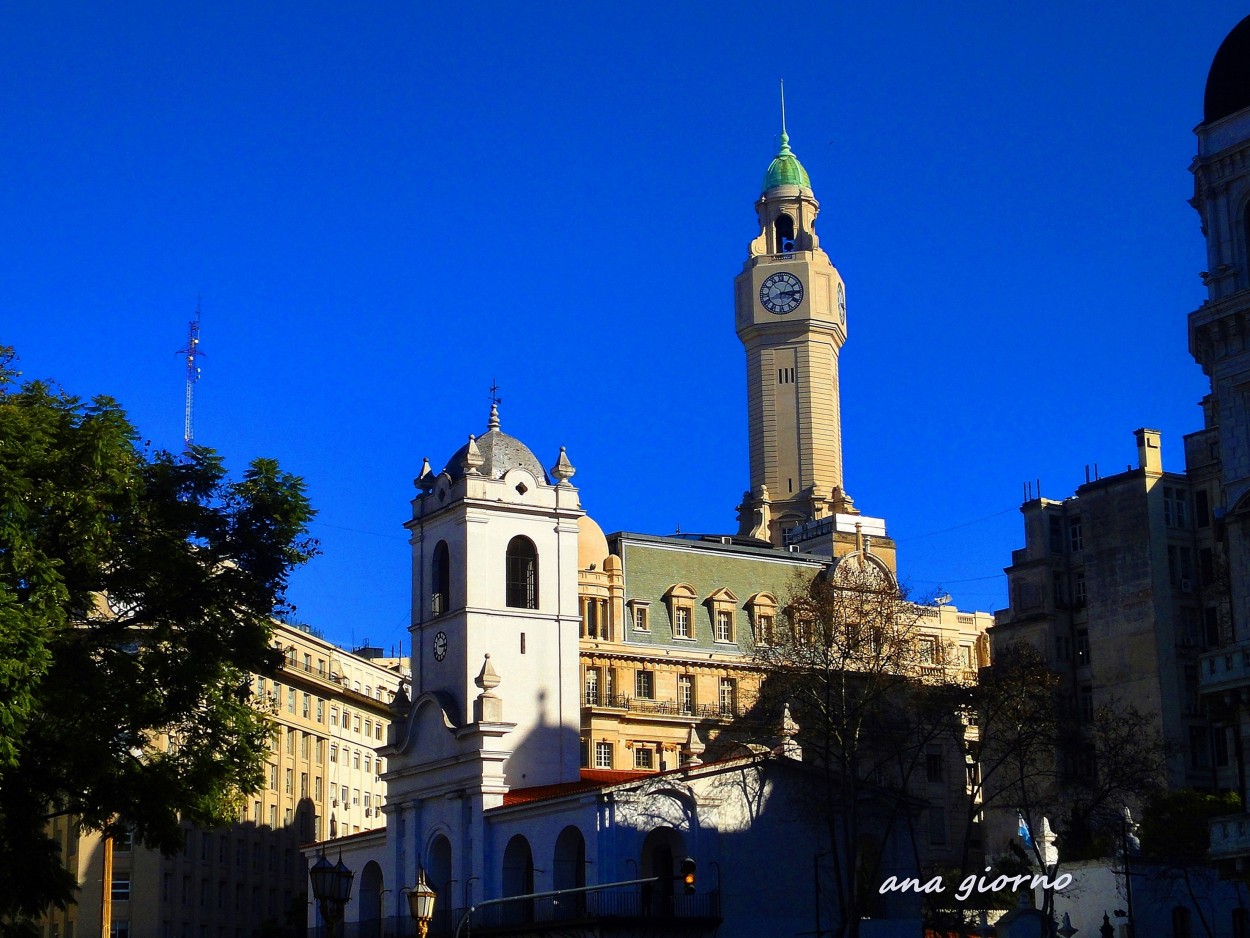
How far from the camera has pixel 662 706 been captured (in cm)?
9238

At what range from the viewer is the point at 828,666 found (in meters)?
61.7

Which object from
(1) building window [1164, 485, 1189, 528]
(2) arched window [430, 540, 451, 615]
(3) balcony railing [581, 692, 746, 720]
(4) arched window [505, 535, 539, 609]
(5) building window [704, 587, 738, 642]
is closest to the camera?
(4) arched window [505, 535, 539, 609]

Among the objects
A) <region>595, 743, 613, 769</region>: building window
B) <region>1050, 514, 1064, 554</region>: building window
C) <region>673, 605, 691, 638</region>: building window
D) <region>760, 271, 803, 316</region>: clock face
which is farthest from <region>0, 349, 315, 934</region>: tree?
<region>760, 271, 803, 316</region>: clock face

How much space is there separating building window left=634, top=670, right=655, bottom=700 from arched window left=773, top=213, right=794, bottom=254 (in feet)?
177

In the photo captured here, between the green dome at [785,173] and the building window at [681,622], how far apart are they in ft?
174

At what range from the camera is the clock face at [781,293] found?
132 m

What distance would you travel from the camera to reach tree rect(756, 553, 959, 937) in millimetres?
60188

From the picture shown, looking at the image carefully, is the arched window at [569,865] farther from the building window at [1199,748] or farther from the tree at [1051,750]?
the building window at [1199,748]

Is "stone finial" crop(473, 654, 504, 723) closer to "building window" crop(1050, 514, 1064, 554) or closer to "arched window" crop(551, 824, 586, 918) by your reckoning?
"arched window" crop(551, 824, 586, 918)

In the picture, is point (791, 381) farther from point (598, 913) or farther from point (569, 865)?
point (598, 913)

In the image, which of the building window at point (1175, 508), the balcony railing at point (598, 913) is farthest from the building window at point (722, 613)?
the balcony railing at point (598, 913)

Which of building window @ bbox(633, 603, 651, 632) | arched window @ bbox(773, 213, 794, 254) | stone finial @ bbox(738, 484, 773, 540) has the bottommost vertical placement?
building window @ bbox(633, 603, 651, 632)

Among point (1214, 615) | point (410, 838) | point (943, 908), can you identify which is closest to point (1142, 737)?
point (1214, 615)

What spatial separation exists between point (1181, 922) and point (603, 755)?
97.6 feet
